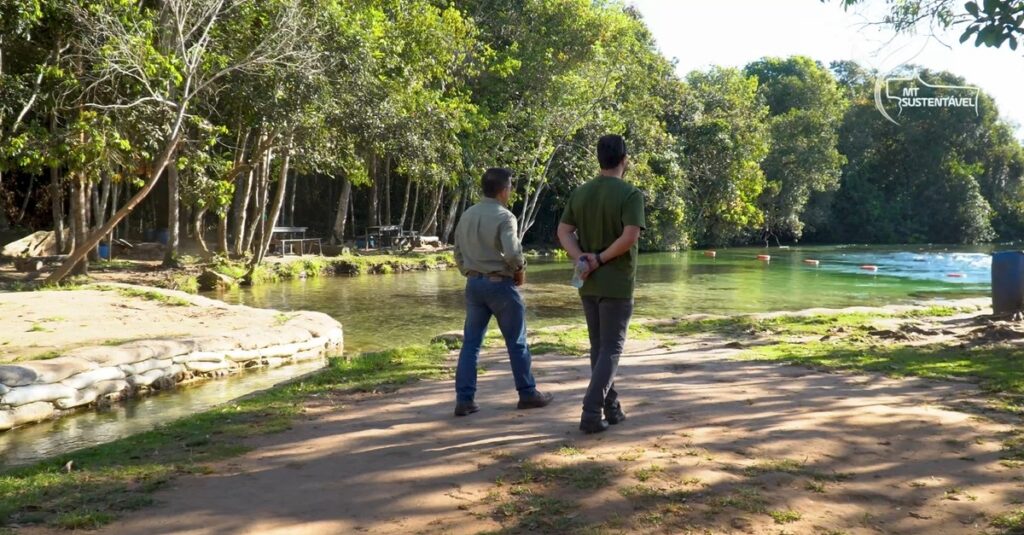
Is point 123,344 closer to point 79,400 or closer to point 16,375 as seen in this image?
point 79,400

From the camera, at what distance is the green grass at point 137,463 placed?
157 inches

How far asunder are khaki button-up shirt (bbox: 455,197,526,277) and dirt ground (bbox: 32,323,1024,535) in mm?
1018

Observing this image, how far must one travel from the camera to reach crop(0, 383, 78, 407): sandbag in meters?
7.30

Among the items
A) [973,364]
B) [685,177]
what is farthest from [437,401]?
[685,177]

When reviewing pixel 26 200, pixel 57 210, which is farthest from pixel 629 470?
pixel 26 200

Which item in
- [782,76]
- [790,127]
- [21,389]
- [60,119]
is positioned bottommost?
[21,389]

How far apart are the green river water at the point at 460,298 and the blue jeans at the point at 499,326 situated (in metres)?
3.22

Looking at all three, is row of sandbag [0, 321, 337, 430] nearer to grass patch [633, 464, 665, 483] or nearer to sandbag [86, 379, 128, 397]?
sandbag [86, 379, 128, 397]

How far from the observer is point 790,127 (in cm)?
5291

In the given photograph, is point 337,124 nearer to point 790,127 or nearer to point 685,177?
point 685,177

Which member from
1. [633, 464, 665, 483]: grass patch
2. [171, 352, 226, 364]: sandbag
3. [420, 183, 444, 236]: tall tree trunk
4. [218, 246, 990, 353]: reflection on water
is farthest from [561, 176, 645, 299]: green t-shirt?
[420, 183, 444, 236]: tall tree trunk

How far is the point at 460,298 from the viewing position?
19.7m

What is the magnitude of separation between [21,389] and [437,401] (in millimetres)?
3797

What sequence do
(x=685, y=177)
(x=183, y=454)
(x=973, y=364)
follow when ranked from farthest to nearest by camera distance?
(x=685, y=177)
(x=973, y=364)
(x=183, y=454)
